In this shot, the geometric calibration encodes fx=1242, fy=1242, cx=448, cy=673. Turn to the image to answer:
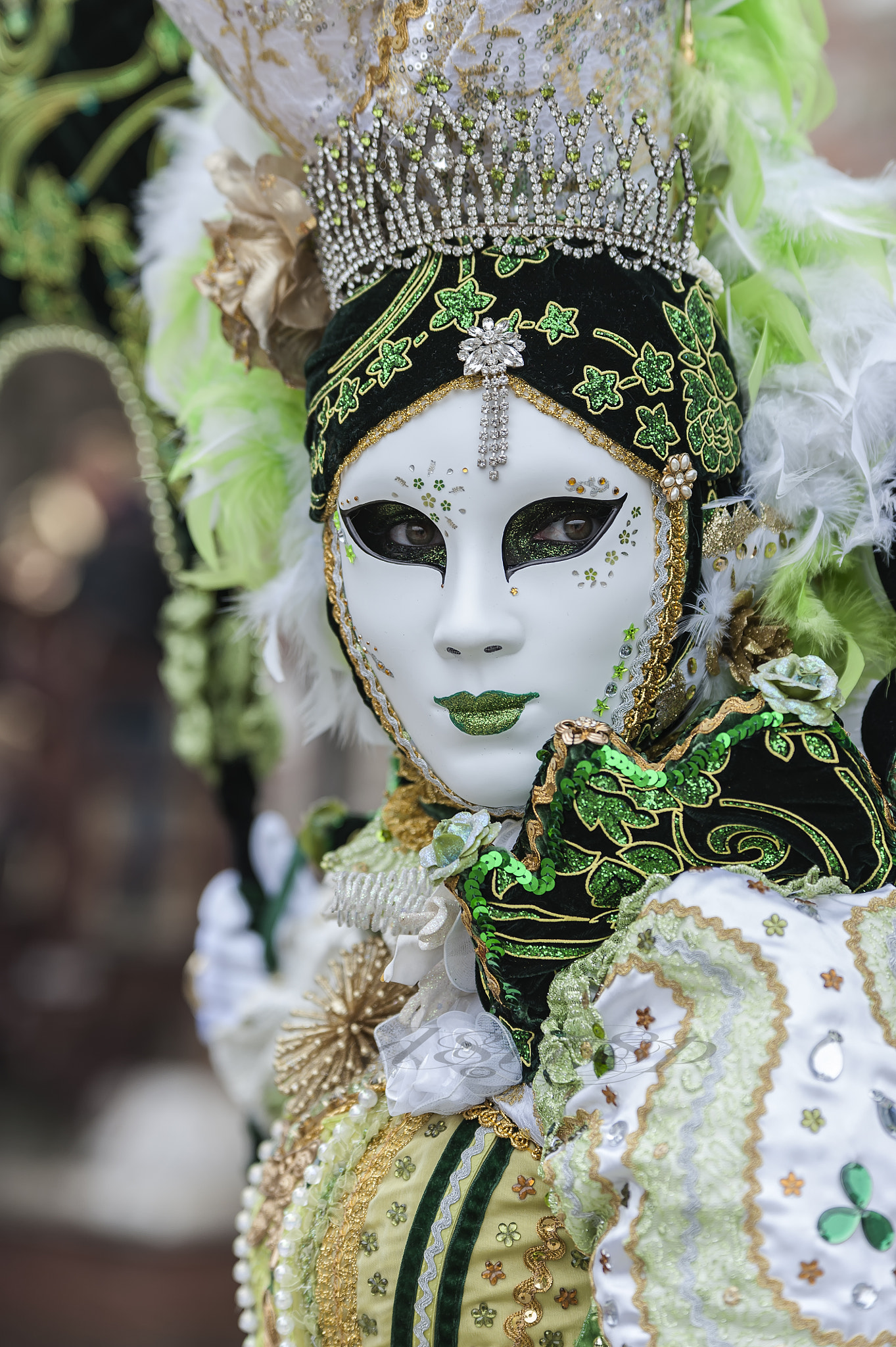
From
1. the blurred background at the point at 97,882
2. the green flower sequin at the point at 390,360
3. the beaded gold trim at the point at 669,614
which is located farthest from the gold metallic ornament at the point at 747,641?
the blurred background at the point at 97,882

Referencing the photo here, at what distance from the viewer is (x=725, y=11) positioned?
51.8 inches

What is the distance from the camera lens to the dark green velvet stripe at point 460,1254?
1122 millimetres

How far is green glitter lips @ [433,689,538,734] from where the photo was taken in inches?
44.9

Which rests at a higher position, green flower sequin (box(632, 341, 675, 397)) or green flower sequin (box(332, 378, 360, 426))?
green flower sequin (box(632, 341, 675, 397))

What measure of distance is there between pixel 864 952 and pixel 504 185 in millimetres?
759

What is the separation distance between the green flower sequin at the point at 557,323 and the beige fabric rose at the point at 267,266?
32 centimetres

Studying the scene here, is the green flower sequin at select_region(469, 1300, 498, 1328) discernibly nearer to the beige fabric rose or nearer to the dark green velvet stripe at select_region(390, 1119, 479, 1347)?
the dark green velvet stripe at select_region(390, 1119, 479, 1347)

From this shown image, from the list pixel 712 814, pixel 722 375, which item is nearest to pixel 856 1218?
pixel 712 814

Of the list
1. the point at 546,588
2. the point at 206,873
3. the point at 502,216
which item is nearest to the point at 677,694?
the point at 546,588

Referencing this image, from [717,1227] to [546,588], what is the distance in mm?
540

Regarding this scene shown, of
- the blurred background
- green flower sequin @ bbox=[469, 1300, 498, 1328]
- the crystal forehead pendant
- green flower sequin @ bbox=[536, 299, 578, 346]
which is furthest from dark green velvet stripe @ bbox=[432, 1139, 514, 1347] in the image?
the blurred background

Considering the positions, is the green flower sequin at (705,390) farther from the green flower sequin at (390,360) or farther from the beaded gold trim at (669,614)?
the green flower sequin at (390,360)

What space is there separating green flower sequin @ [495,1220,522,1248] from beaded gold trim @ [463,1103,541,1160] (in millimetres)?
62

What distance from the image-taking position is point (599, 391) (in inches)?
44.4
